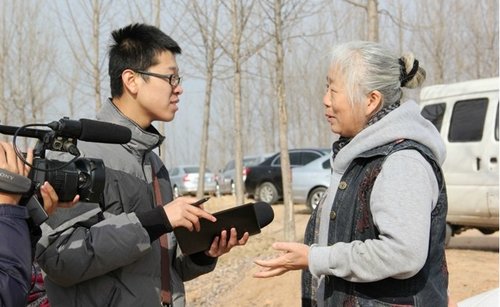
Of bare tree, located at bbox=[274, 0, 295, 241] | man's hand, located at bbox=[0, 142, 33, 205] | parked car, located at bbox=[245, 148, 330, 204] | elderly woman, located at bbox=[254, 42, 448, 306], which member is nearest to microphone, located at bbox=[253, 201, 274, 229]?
elderly woman, located at bbox=[254, 42, 448, 306]

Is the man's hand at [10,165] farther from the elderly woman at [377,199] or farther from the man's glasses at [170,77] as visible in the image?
the man's glasses at [170,77]

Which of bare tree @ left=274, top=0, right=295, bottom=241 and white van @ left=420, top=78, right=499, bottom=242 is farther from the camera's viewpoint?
bare tree @ left=274, top=0, right=295, bottom=241

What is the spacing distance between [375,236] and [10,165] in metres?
1.12

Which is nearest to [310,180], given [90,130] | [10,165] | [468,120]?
[468,120]

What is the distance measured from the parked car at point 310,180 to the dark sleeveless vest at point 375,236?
12135mm

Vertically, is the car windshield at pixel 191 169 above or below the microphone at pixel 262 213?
below

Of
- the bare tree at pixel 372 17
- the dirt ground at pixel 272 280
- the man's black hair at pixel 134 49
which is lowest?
the dirt ground at pixel 272 280

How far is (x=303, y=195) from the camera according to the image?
14852 mm

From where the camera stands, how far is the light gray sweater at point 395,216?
6.84 feet

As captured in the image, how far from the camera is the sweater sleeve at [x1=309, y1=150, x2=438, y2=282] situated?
208 cm

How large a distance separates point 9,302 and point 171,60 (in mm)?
1457

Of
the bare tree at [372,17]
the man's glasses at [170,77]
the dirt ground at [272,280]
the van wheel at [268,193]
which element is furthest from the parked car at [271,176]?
the man's glasses at [170,77]

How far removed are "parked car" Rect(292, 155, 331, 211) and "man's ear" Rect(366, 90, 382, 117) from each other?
39.7 ft

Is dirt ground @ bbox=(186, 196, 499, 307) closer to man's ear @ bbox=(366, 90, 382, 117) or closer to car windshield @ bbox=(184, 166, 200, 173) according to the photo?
man's ear @ bbox=(366, 90, 382, 117)
